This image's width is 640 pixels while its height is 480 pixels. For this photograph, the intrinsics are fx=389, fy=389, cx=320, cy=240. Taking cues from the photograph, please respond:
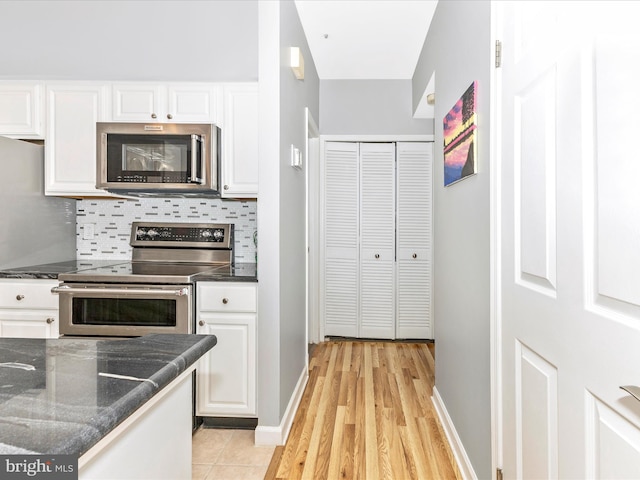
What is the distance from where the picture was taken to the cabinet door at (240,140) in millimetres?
2578

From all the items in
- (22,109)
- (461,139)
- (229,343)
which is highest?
(22,109)

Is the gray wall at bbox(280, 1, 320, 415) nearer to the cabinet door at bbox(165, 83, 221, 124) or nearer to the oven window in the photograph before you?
the cabinet door at bbox(165, 83, 221, 124)

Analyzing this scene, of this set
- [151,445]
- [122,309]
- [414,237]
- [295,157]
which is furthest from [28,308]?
[414,237]

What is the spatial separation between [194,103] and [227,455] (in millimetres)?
2157

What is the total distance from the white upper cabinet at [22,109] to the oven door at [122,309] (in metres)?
1.23

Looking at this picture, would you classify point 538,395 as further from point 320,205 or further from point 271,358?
point 320,205

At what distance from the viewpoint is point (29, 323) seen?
91.7 inches

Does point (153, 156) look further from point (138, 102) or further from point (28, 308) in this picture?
point (28, 308)

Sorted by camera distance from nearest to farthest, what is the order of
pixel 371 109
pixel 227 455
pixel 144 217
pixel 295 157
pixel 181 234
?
pixel 227 455 < pixel 295 157 < pixel 181 234 < pixel 144 217 < pixel 371 109

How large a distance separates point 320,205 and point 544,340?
9.73 ft

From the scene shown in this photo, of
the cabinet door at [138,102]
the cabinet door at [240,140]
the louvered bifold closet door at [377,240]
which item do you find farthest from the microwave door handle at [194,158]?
the louvered bifold closet door at [377,240]

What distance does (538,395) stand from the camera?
118cm

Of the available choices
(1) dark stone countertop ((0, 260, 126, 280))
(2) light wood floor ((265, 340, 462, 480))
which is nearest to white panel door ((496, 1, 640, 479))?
(2) light wood floor ((265, 340, 462, 480))

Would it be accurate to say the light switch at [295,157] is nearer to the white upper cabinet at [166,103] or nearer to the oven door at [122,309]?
the white upper cabinet at [166,103]
